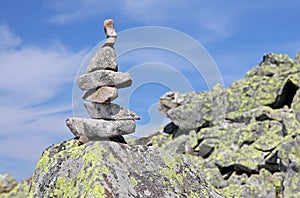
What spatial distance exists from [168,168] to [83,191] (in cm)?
253

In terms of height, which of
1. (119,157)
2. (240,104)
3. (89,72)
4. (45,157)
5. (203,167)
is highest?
(240,104)

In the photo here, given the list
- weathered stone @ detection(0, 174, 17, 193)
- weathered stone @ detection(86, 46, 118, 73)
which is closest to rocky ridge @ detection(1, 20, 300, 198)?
weathered stone @ detection(86, 46, 118, 73)

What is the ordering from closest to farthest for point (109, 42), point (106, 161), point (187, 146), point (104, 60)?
point (106, 161), point (104, 60), point (109, 42), point (187, 146)

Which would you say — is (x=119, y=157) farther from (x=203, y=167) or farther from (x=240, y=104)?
(x=240, y=104)

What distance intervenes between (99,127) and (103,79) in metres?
1.37

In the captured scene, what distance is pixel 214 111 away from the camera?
41.0m

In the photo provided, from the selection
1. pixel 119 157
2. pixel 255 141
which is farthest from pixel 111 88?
pixel 255 141

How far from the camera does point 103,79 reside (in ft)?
36.6

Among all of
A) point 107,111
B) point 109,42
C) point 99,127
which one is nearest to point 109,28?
point 109,42

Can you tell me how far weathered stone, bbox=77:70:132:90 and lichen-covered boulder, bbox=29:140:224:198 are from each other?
67.5 inches

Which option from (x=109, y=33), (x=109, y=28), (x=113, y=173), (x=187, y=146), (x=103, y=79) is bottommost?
(x=113, y=173)

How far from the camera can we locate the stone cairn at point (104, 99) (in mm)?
10953

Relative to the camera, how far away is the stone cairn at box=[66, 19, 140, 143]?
35.9 ft

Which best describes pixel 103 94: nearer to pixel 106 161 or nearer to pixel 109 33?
pixel 109 33
